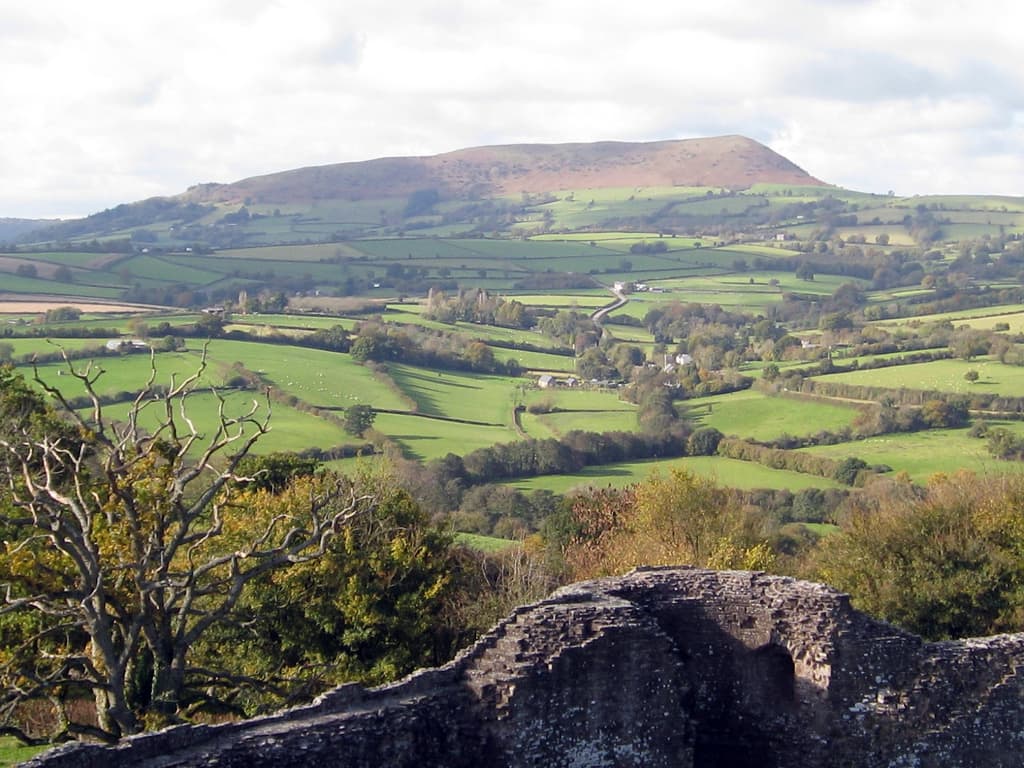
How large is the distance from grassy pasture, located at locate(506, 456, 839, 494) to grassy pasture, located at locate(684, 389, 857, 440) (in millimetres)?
4825

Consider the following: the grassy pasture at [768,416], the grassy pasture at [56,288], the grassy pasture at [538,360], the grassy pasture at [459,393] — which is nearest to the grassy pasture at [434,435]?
the grassy pasture at [459,393]

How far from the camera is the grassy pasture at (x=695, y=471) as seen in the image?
50.6 m

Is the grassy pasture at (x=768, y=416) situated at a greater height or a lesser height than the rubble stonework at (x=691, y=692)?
lesser

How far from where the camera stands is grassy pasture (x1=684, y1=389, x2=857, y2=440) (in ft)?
194

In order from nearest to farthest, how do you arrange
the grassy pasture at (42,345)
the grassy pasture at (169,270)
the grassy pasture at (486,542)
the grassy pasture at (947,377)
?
the grassy pasture at (486,542), the grassy pasture at (42,345), the grassy pasture at (947,377), the grassy pasture at (169,270)

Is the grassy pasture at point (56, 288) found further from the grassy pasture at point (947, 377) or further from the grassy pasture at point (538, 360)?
the grassy pasture at point (947, 377)

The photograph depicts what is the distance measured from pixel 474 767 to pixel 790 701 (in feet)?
16.9

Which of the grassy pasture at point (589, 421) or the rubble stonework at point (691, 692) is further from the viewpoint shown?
the grassy pasture at point (589, 421)

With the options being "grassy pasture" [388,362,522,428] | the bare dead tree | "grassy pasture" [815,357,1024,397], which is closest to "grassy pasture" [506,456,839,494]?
"grassy pasture" [388,362,522,428]

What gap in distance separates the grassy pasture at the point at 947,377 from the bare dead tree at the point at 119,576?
47.0 metres

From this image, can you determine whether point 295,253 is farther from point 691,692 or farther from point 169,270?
point 691,692

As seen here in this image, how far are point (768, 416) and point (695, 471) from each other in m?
13.2

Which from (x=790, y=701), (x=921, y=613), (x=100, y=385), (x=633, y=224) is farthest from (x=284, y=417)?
(x=633, y=224)

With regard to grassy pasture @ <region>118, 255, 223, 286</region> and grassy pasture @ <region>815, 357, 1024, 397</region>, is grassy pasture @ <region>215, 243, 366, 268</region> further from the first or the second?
grassy pasture @ <region>815, 357, 1024, 397</region>
